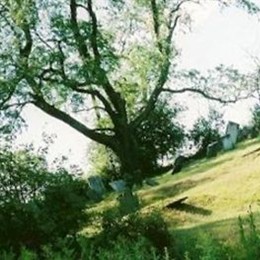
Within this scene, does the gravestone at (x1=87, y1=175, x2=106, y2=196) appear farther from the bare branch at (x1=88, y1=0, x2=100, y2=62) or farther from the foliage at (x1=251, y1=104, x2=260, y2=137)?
the foliage at (x1=251, y1=104, x2=260, y2=137)

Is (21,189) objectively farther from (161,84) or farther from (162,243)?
(161,84)

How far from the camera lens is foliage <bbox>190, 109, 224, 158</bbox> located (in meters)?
32.0

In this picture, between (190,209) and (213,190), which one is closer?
(190,209)

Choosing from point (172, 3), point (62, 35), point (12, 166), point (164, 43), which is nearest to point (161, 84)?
point (164, 43)

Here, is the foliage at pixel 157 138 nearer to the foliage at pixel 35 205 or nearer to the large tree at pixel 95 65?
the large tree at pixel 95 65

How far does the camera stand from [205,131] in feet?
106

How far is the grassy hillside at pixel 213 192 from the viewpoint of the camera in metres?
16.6

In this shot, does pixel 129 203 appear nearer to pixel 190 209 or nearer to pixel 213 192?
pixel 190 209

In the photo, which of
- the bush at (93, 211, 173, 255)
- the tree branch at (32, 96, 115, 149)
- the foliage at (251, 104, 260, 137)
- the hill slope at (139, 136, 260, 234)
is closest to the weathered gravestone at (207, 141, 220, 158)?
the hill slope at (139, 136, 260, 234)

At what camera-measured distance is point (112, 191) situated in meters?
27.3

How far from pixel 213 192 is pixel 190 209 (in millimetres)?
1359

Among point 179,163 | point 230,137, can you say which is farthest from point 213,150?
point 179,163

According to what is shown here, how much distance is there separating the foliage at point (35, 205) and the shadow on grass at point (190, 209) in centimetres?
325

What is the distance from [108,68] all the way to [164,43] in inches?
186
